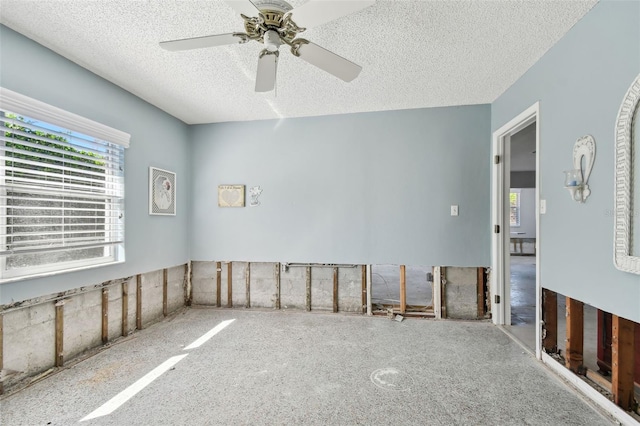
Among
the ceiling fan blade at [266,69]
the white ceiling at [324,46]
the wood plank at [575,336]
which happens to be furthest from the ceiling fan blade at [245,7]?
the wood plank at [575,336]

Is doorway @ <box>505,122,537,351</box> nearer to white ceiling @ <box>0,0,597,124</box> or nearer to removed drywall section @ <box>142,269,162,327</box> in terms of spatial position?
white ceiling @ <box>0,0,597,124</box>

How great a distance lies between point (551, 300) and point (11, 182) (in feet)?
13.7

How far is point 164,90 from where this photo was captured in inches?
111

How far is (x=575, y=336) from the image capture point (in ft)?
6.63

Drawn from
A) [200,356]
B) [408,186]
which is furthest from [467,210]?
[200,356]

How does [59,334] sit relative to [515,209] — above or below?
below

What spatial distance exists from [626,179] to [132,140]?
3.93m

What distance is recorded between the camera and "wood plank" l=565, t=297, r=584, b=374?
200 centimetres

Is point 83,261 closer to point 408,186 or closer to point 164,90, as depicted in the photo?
point 164,90

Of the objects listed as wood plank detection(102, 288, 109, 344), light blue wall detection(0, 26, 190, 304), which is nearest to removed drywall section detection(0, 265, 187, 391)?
wood plank detection(102, 288, 109, 344)

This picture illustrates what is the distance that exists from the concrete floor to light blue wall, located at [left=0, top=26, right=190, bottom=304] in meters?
0.73

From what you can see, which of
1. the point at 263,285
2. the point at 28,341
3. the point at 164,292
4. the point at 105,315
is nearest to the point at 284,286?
the point at 263,285

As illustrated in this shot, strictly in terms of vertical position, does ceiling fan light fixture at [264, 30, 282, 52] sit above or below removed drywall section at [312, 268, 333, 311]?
above

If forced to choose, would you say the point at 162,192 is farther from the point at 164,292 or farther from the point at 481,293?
the point at 481,293
